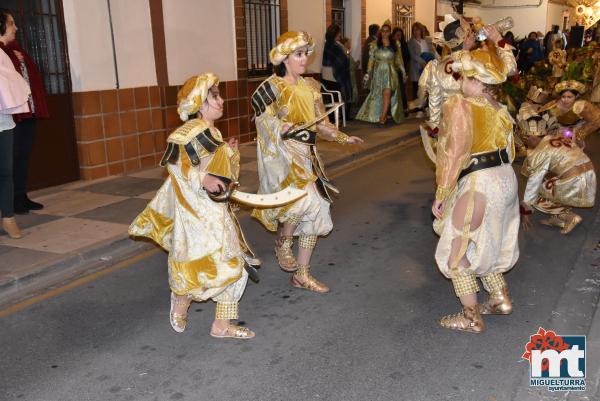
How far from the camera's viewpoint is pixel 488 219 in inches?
164

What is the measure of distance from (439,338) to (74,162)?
619cm

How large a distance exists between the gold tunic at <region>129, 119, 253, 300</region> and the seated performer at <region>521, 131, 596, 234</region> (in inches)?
145

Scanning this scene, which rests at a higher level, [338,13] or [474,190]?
[338,13]

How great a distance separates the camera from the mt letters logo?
3650 millimetres

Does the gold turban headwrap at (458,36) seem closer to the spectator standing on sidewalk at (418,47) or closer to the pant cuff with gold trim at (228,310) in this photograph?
the pant cuff with gold trim at (228,310)

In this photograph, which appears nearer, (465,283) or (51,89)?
(465,283)

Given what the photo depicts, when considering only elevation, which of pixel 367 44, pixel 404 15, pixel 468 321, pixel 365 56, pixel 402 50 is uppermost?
pixel 404 15

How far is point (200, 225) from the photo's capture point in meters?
4.01

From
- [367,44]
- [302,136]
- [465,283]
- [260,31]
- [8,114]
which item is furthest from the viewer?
[367,44]

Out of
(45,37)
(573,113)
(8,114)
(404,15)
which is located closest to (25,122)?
(8,114)

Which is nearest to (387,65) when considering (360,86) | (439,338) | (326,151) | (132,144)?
(360,86)

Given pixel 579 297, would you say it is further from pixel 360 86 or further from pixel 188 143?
pixel 360 86

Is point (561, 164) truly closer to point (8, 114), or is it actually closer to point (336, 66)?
point (8, 114)

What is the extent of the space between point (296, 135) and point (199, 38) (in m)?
6.50
